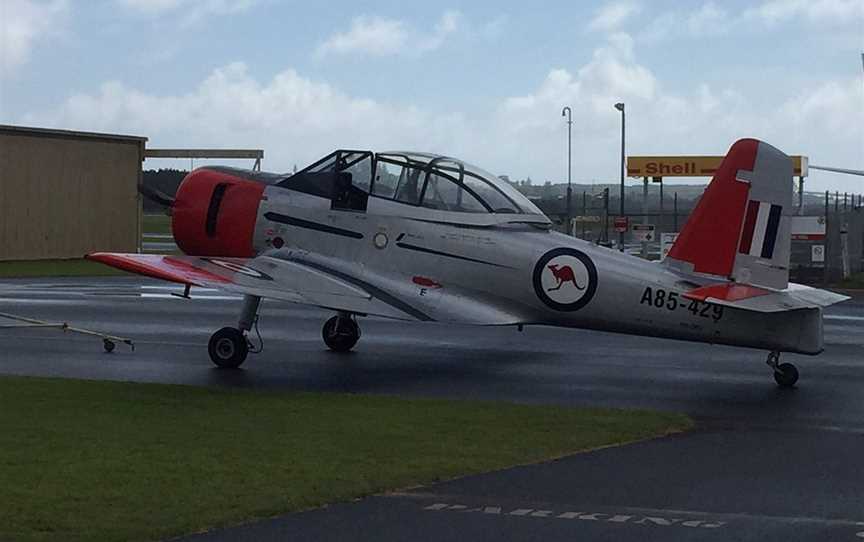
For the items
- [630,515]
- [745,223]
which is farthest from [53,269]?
[630,515]

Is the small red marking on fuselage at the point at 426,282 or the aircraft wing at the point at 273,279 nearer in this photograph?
the aircraft wing at the point at 273,279

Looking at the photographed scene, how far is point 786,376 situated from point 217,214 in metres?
7.12

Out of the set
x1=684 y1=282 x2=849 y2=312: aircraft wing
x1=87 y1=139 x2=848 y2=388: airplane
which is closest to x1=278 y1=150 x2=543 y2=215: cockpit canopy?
x1=87 y1=139 x2=848 y2=388: airplane

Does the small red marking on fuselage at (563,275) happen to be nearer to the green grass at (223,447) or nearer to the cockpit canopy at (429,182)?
the cockpit canopy at (429,182)

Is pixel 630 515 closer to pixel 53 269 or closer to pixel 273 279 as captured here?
pixel 273 279

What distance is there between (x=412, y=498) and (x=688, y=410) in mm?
5396

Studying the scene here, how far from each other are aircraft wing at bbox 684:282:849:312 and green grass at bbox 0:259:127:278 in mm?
21303

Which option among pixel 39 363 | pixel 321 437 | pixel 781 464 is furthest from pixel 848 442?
pixel 39 363

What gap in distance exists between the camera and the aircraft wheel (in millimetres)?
16531

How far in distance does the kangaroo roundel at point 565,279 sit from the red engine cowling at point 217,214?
3.78m

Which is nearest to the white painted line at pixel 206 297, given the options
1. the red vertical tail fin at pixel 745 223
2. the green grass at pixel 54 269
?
the green grass at pixel 54 269

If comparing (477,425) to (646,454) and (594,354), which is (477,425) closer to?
(646,454)

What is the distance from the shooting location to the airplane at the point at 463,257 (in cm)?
1530

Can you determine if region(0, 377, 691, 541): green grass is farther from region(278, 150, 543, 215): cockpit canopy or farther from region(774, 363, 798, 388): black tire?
region(278, 150, 543, 215): cockpit canopy
